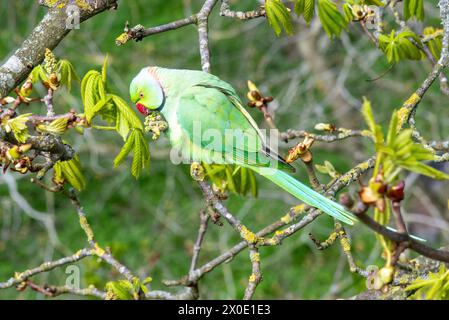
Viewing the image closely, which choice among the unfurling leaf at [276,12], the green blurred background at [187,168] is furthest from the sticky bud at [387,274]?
the green blurred background at [187,168]

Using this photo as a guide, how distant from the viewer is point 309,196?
83.3 inches

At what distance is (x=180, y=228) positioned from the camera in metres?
5.39

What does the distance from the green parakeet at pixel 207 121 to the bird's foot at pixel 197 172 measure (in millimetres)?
57

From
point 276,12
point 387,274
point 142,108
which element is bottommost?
point 387,274

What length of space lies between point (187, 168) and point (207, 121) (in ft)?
11.9

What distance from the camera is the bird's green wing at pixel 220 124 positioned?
232cm

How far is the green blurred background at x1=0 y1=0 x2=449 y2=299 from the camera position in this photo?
5.09 metres

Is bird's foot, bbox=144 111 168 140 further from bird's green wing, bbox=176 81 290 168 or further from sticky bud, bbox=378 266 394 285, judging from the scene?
sticky bud, bbox=378 266 394 285

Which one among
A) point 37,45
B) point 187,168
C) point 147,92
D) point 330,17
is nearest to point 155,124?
point 147,92

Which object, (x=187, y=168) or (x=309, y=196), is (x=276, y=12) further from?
(x=187, y=168)

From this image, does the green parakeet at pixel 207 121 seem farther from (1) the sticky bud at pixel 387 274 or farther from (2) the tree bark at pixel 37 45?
(1) the sticky bud at pixel 387 274

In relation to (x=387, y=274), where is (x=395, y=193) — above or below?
above
